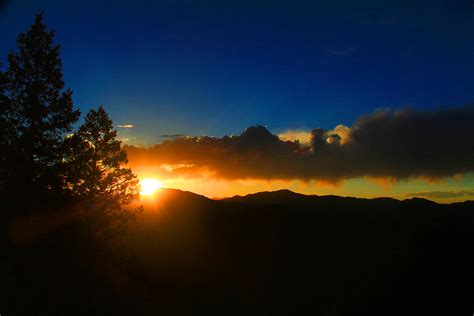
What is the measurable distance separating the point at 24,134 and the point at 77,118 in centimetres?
304

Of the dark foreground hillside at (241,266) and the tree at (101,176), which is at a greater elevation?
the tree at (101,176)

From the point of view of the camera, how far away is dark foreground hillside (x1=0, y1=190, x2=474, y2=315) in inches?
772

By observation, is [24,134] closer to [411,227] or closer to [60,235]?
[60,235]

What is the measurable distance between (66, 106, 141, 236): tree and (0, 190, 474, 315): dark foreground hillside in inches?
72.2

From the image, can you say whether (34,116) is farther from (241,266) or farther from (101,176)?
(241,266)

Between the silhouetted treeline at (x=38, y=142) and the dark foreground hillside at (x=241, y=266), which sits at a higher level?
the silhouetted treeline at (x=38, y=142)

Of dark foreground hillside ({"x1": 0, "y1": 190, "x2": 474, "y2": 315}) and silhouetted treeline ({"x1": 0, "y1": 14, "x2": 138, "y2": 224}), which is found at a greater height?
silhouetted treeline ({"x1": 0, "y1": 14, "x2": 138, "y2": 224})

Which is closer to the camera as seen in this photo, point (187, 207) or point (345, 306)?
point (345, 306)

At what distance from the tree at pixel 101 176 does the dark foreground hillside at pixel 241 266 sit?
1834mm

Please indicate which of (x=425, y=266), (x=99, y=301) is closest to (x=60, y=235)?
(x=99, y=301)

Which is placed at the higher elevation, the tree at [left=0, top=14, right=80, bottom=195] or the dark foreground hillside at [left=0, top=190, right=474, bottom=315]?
the tree at [left=0, top=14, right=80, bottom=195]

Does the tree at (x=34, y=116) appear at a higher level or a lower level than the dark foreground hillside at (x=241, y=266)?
higher

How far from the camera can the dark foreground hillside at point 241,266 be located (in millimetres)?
19609

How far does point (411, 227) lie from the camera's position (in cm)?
12544
